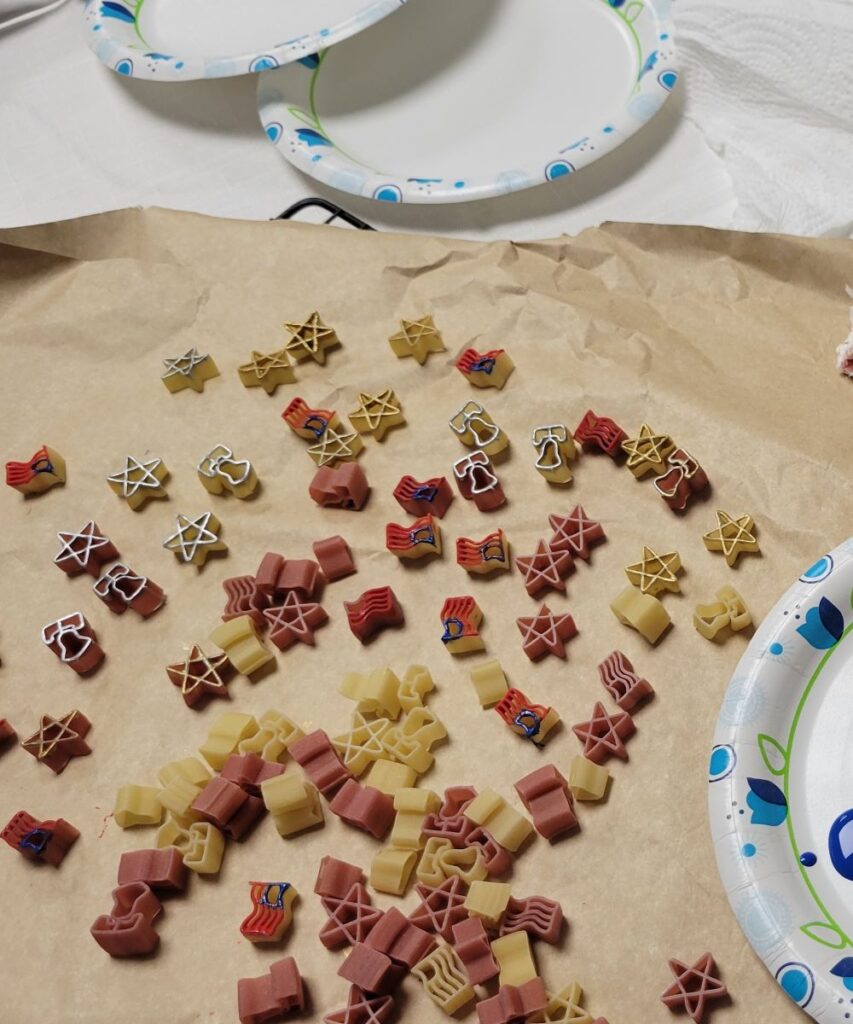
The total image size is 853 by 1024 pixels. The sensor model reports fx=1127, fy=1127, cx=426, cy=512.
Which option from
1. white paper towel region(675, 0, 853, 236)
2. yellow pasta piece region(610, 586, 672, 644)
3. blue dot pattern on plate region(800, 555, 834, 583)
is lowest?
yellow pasta piece region(610, 586, 672, 644)

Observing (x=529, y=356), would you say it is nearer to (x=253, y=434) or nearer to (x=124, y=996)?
(x=253, y=434)

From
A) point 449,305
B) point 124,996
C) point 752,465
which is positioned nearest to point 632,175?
point 449,305

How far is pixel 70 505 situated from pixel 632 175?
723mm

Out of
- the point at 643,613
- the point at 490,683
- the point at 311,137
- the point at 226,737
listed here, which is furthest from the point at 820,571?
the point at 311,137

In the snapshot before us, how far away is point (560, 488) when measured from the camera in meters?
1.09

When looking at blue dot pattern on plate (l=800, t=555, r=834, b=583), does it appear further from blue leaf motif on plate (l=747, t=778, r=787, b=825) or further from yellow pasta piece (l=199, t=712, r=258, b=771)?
yellow pasta piece (l=199, t=712, r=258, b=771)

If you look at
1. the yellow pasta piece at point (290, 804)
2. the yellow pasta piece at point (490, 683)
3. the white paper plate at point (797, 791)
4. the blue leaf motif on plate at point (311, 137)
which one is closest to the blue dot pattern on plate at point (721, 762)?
the white paper plate at point (797, 791)

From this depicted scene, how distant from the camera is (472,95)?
54.2 inches

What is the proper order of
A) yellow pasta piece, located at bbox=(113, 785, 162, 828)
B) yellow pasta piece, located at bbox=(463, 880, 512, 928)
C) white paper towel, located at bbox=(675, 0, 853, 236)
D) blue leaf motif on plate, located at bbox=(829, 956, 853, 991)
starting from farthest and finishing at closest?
white paper towel, located at bbox=(675, 0, 853, 236) < yellow pasta piece, located at bbox=(113, 785, 162, 828) < yellow pasta piece, located at bbox=(463, 880, 512, 928) < blue leaf motif on plate, located at bbox=(829, 956, 853, 991)

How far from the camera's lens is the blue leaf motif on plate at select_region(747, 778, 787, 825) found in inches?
31.3

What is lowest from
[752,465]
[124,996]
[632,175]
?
[124,996]

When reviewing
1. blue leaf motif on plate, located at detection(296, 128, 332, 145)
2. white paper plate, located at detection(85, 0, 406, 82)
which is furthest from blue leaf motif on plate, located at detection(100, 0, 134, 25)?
blue leaf motif on plate, located at detection(296, 128, 332, 145)

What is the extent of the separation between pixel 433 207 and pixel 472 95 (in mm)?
182

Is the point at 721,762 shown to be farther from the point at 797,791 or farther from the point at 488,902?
the point at 488,902
